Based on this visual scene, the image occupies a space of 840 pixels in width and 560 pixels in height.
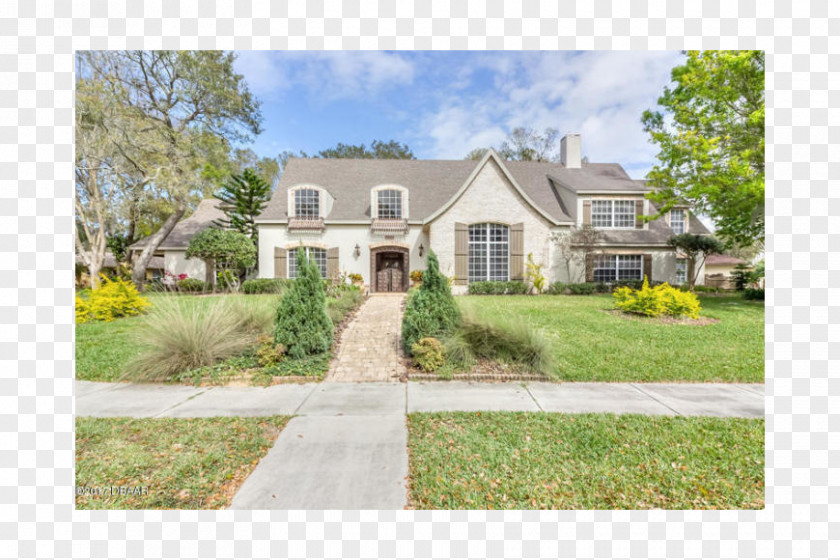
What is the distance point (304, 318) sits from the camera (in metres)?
5.25

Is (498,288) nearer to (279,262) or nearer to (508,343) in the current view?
(508,343)

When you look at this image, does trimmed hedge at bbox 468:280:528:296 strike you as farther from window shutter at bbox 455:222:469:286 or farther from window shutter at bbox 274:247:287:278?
window shutter at bbox 274:247:287:278

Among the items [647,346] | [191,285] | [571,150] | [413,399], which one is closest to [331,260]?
[191,285]

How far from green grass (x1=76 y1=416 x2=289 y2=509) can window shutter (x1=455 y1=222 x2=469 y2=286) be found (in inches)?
437

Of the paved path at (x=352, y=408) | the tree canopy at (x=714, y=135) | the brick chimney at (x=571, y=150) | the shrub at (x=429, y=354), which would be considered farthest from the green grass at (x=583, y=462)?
the brick chimney at (x=571, y=150)

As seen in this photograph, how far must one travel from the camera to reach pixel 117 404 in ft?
12.1

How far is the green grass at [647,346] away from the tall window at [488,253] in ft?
16.0

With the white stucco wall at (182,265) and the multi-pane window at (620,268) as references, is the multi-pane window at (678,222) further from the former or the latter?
the white stucco wall at (182,265)

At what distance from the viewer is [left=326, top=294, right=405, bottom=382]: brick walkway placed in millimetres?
4809

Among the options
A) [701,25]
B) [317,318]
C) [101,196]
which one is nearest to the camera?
[701,25]

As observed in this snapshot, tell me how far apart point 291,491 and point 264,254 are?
15216mm

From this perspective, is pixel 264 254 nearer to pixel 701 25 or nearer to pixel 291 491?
pixel 291 491

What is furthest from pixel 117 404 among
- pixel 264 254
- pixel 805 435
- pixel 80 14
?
pixel 264 254

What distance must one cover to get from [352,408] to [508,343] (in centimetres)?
271
